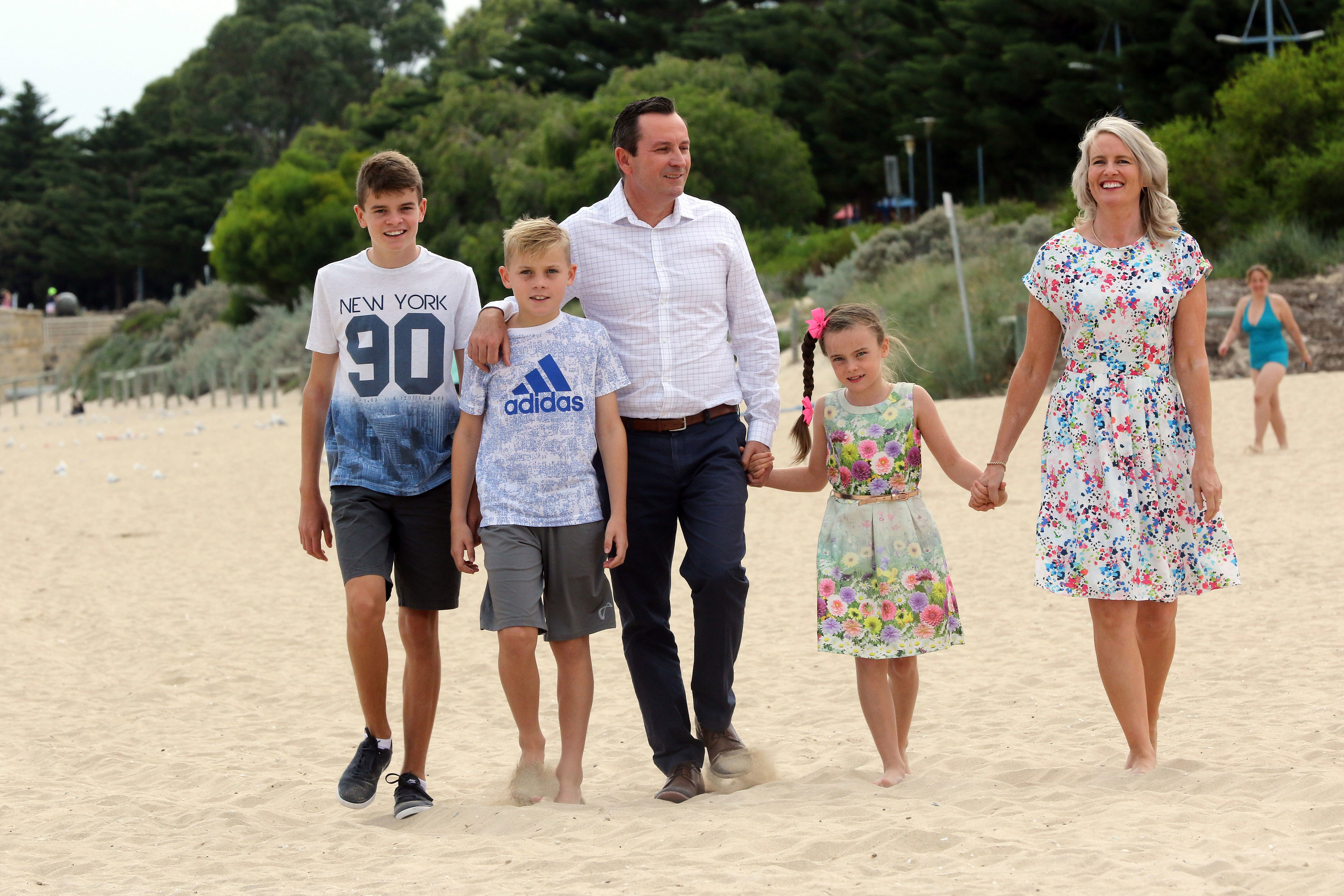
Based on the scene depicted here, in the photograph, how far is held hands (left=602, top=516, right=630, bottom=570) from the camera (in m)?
3.82

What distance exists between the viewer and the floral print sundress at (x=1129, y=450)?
3.72 meters

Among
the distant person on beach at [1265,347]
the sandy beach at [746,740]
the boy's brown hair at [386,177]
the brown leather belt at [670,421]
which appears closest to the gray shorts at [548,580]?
the brown leather belt at [670,421]

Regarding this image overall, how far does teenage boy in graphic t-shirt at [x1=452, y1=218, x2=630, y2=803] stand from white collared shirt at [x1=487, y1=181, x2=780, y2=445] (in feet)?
0.37

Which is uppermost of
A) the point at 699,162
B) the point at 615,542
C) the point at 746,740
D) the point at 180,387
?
the point at 699,162

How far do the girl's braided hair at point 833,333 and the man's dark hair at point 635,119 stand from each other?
72cm

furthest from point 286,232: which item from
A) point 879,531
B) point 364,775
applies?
point 879,531

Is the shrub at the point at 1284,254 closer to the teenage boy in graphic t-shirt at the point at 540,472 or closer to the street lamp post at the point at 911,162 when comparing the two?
the street lamp post at the point at 911,162

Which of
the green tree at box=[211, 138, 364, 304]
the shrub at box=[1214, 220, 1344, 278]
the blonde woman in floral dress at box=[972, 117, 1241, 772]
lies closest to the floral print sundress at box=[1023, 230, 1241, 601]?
the blonde woman in floral dress at box=[972, 117, 1241, 772]

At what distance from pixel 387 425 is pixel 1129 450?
6.59 ft

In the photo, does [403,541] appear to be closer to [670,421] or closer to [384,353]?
[384,353]

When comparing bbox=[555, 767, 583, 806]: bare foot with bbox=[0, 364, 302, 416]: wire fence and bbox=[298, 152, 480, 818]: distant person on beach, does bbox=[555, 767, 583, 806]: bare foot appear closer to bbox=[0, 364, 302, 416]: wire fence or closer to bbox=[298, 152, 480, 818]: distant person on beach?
bbox=[298, 152, 480, 818]: distant person on beach

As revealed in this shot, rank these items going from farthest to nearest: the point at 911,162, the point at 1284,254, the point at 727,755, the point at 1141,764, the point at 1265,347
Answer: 1. the point at 911,162
2. the point at 1284,254
3. the point at 1265,347
4. the point at 727,755
5. the point at 1141,764

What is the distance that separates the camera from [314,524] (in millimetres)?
4055

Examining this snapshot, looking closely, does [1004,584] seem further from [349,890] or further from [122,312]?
[122,312]
